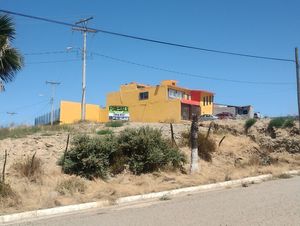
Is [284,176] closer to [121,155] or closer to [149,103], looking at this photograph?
[121,155]

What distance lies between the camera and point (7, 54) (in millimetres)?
17594

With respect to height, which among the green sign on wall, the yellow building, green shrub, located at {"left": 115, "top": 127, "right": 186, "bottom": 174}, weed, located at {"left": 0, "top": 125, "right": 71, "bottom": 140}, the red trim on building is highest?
the red trim on building

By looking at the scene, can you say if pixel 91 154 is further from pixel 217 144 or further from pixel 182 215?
pixel 217 144

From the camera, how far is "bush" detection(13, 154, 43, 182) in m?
16.2

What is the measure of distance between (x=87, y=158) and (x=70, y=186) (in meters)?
2.03

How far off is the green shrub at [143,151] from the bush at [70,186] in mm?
3281

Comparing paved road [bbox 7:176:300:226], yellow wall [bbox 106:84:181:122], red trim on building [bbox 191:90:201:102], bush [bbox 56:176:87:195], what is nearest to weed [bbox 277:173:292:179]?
paved road [bbox 7:176:300:226]

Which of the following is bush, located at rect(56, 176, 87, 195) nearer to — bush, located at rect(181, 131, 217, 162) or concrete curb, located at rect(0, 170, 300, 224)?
concrete curb, located at rect(0, 170, 300, 224)

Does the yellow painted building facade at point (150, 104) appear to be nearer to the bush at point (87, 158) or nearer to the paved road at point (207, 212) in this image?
the bush at point (87, 158)

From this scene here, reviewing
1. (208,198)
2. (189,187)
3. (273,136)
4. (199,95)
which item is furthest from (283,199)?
(199,95)

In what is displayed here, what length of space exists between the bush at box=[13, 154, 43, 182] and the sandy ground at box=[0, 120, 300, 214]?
5.2 inches

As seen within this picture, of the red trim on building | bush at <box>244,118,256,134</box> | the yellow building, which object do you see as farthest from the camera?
the red trim on building

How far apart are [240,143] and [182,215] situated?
54.1ft

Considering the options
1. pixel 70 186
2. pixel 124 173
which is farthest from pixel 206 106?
pixel 70 186
